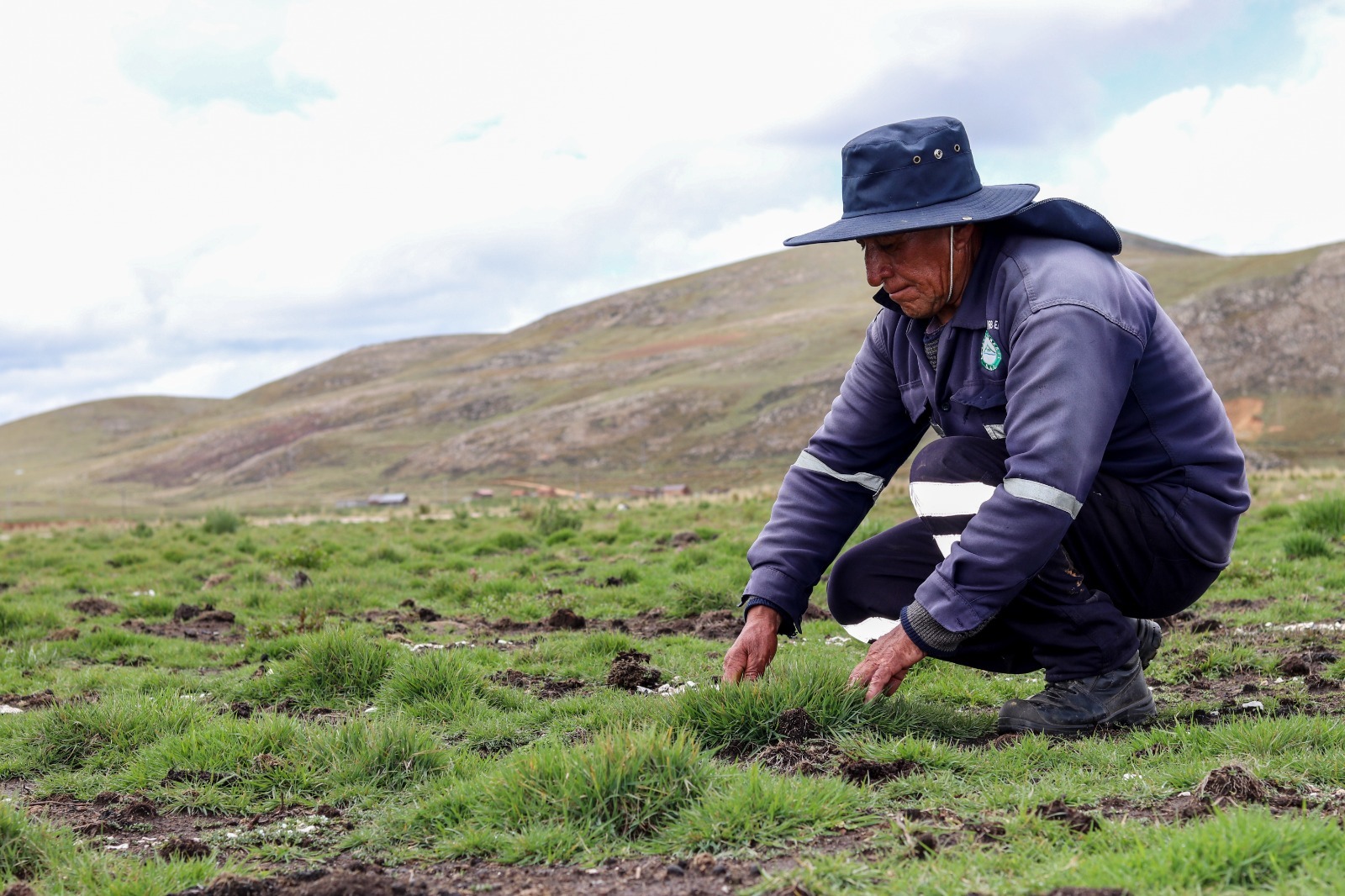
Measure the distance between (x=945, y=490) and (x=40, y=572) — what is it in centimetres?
1260

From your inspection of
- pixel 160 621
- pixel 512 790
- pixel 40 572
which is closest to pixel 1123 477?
pixel 512 790

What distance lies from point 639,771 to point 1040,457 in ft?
5.69

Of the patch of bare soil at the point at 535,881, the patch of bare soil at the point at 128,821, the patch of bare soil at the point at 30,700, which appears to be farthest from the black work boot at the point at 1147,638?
the patch of bare soil at the point at 30,700

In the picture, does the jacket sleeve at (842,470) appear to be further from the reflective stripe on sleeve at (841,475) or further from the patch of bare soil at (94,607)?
the patch of bare soil at (94,607)

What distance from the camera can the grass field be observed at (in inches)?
115

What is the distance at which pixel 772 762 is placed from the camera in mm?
3844

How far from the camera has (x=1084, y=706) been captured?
4273 mm

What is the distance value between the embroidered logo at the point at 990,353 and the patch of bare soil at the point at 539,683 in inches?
109

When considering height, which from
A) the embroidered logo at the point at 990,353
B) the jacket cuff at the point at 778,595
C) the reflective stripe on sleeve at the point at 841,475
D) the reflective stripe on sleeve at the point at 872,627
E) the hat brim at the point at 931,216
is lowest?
the reflective stripe on sleeve at the point at 872,627

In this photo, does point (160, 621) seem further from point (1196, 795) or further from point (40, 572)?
point (1196, 795)

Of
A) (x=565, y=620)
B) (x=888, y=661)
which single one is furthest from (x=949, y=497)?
(x=565, y=620)

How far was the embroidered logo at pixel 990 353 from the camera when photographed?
4.17 m

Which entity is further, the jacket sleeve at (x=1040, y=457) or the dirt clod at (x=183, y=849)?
the jacket sleeve at (x=1040, y=457)

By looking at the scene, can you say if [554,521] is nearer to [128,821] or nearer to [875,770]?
[128,821]
